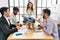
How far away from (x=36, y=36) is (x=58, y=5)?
263 centimetres

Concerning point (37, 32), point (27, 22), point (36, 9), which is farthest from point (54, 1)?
point (37, 32)

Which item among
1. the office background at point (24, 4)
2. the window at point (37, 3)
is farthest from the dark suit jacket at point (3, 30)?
the window at point (37, 3)

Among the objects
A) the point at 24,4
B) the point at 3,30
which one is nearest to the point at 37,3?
the point at 24,4

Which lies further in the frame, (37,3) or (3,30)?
(37,3)

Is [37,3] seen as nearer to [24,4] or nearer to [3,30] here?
[24,4]

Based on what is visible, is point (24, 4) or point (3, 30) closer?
point (3, 30)

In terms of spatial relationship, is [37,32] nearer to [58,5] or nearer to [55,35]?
[55,35]

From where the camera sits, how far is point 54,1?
17.9 feet

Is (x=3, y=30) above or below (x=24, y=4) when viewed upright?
below

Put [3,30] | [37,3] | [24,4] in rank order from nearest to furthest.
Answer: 1. [3,30]
2. [37,3]
3. [24,4]

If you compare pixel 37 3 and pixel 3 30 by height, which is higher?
pixel 37 3

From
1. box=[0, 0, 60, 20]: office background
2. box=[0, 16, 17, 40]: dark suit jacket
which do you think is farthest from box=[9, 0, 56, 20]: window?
box=[0, 16, 17, 40]: dark suit jacket

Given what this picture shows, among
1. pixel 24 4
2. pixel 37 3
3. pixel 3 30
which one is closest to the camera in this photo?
pixel 3 30

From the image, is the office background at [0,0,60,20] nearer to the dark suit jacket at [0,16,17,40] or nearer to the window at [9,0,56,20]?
the window at [9,0,56,20]
